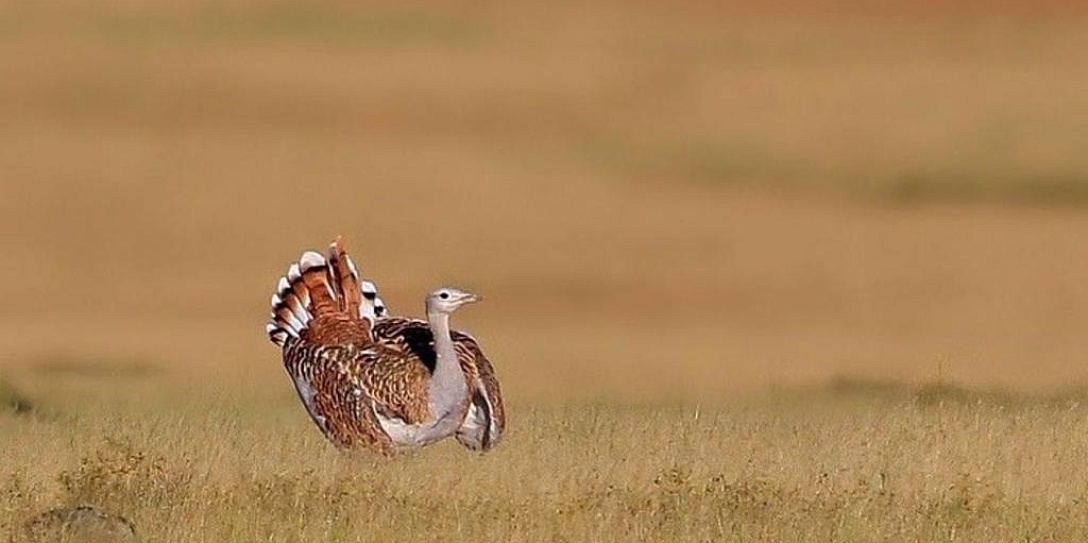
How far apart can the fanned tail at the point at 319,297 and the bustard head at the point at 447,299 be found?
6.19ft

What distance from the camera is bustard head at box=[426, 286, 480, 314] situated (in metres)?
13.5

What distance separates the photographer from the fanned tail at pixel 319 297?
51.0 feet

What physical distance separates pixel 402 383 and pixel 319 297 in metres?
2.36

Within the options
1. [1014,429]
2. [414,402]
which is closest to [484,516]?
[414,402]

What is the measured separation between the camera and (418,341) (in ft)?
46.2

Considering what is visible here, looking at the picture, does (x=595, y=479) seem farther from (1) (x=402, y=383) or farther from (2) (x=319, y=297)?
(2) (x=319, y=297)

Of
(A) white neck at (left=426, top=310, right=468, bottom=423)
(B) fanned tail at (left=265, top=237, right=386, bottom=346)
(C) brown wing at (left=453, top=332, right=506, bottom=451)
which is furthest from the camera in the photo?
(B) fanned tail at (left=265, top=237, right=386, bottom=346)

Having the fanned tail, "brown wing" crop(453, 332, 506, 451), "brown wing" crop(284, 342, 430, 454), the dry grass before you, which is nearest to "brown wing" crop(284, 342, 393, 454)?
"brown wing" crop(284, 342, 430, 454)

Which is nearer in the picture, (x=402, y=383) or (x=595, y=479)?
(x=595, y=479)

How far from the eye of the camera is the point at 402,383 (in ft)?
44.1

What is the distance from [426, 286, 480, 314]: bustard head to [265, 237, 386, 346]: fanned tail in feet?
6.19

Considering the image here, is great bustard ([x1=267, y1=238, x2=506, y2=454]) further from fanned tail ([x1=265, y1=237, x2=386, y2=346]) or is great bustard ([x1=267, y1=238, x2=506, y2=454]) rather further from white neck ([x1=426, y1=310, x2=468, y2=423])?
fanned tail ([x1=265, y1=237, x2=386, y2=346])

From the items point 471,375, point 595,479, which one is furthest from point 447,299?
point 595,479

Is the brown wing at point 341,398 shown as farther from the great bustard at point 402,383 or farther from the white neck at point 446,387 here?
the white neck at point 446,387
